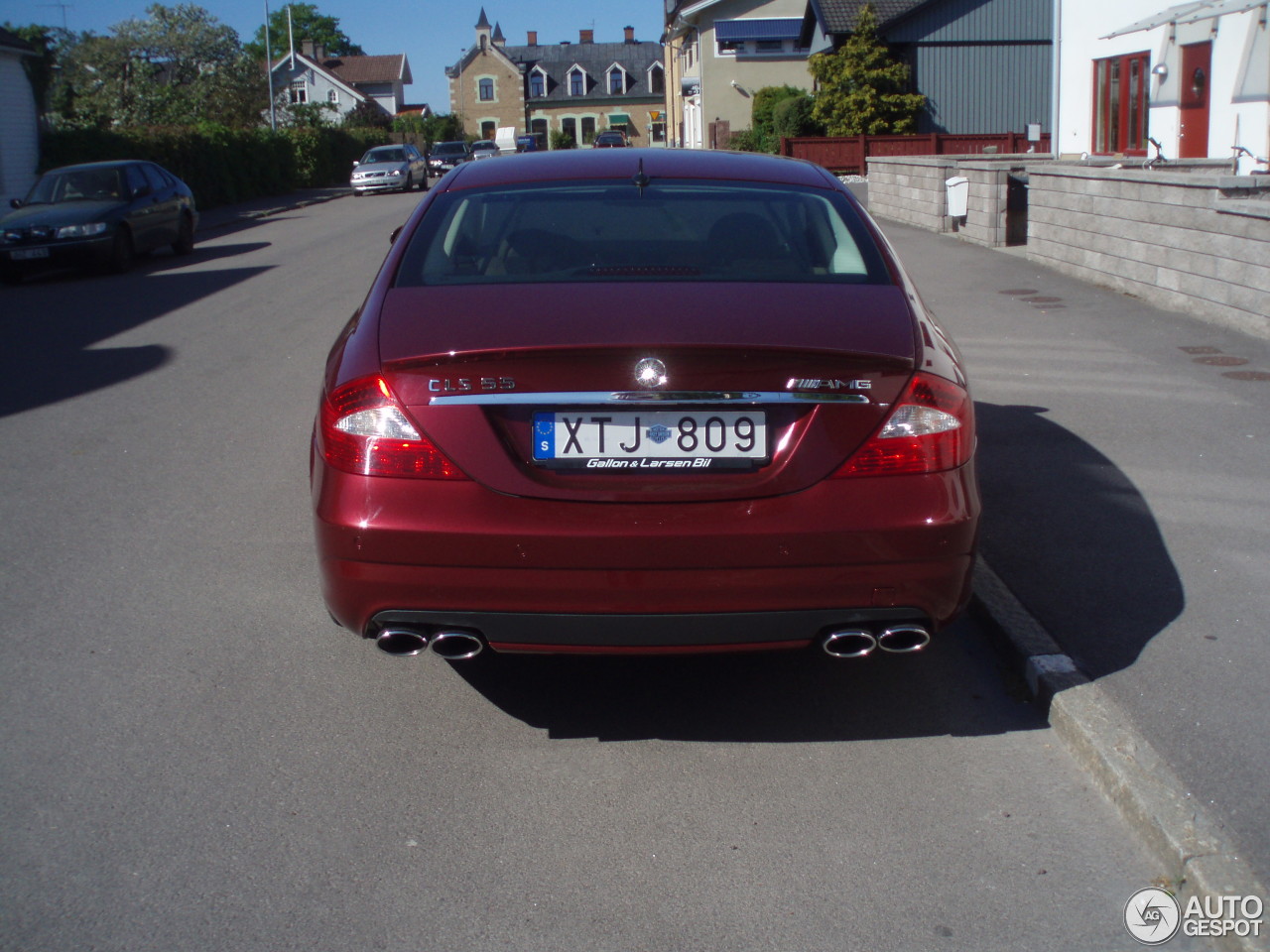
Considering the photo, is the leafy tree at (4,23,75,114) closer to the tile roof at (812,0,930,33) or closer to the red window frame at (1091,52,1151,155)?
the tile roof at (812,0,930,33)

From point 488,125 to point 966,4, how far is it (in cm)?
7708

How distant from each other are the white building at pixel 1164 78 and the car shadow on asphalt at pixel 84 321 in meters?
14.9

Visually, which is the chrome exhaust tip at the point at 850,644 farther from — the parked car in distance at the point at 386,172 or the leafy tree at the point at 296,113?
the leafy tree at the point at 296,113

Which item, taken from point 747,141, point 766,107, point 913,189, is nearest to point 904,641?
point 913,189

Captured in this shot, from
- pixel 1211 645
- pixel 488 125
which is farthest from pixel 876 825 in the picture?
pixel 488 125

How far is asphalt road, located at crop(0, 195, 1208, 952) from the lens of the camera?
2938 mm

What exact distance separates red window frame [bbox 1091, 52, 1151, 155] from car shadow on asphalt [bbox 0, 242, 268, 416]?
53.2ft

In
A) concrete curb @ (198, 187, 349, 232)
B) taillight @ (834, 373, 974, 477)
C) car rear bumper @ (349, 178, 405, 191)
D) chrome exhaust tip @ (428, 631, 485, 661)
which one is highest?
car rear bumper @ (349, 178, 405, 191)

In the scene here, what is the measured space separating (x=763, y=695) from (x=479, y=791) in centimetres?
106

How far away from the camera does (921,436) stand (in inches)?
133

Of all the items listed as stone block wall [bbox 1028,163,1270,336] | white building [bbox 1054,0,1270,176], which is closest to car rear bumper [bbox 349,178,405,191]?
white building [bbox 1054,0,1270,176]

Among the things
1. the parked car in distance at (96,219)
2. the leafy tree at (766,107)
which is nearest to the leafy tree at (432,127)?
the leafy tree at (766,107)

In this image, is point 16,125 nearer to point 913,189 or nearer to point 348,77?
point 913,189

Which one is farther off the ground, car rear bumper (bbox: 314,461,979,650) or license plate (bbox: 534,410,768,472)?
license plate (bbox: 534,410,768,472)
